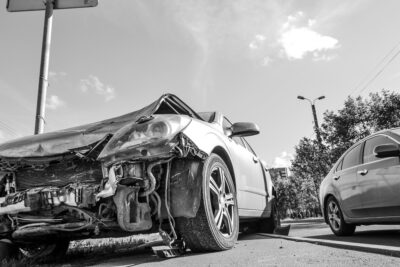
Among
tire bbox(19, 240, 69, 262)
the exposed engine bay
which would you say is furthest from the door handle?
tire bbox(19, 240, 69, 262)

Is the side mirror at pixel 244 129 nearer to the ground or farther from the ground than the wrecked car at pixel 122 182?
farther from the ground

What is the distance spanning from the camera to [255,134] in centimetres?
469

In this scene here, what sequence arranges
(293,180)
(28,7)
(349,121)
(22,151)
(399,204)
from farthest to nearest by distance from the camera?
(293,180) < (349,121) < (28,7) < (399,204) < (22,151)

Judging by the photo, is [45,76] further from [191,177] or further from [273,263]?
[273,263]

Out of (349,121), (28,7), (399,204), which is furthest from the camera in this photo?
(349,121)

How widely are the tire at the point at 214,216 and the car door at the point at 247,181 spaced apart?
39 cm

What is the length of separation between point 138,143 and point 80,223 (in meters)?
0.78

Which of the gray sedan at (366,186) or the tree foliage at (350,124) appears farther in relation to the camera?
the tree foliage at (350,124)

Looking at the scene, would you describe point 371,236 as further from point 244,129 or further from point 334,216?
point 244,129

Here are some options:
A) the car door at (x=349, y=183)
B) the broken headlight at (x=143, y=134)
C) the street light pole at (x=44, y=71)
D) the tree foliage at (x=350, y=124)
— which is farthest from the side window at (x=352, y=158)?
the tree foliage at (x=350, y=124)

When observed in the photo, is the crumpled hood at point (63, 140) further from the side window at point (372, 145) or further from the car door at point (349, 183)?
the car door at point (349, 183)

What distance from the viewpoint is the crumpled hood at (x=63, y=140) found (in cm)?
314

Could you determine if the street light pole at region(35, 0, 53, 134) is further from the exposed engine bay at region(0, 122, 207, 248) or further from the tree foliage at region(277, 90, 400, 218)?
the tree foliage at region(277, 90, 400, 218)

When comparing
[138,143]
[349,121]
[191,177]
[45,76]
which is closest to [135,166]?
[138,143]
